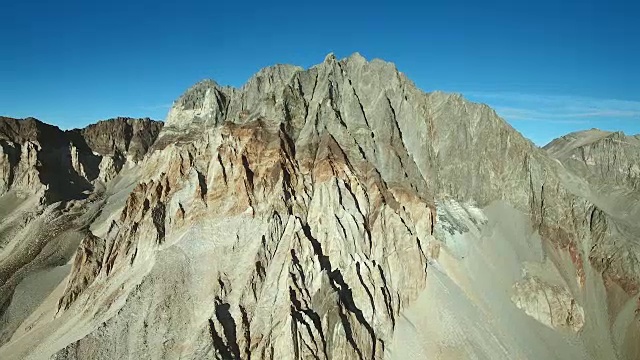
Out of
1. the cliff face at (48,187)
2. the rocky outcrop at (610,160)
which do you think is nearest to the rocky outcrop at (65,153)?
the cliff face at (48,187)

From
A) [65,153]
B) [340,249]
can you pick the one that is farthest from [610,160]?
[65,153]

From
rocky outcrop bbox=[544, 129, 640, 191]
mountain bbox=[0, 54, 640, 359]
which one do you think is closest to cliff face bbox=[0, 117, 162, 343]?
mountain bbox=[0, 54, 640, 359]

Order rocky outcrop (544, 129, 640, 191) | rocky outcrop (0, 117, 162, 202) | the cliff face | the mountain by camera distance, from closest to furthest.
→ the mountain < the cliff face < rocky outcrop (544, 129, 640, 191) < rocky outcrop (0, 117, 162, 202)

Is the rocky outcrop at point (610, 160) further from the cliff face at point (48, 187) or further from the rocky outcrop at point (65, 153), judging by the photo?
the rocky outcrop at point (65, 153)

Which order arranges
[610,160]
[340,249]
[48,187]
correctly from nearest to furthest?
[340,249]
[610,160]
[48,187]

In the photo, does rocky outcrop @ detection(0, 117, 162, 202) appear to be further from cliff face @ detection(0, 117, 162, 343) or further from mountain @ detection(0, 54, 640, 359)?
mountain @ detection(0, 54, 640, 359)

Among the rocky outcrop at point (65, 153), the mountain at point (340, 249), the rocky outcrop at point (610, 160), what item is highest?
the rocky outcrop at point (65, 153)

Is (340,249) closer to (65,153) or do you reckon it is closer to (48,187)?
(48,187)

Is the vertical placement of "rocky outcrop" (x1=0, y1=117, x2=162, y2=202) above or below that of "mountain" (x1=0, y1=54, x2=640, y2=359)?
above
